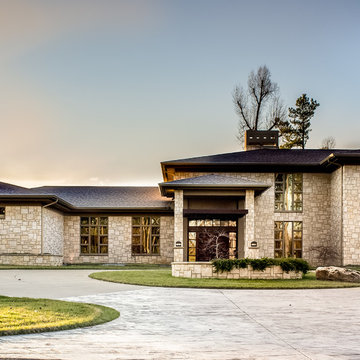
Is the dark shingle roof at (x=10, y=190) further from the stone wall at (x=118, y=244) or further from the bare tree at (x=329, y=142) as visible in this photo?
the bare tree at (x=329, y=142)

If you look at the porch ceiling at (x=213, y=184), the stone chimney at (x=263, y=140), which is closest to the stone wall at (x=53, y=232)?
the porch ceiling at (x=213, y=184)

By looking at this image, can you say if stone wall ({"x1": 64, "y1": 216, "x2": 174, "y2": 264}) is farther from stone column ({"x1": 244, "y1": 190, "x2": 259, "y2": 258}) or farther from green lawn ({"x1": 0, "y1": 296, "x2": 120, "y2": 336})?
green lawn ({"x1": 0, "y1": 296, "x2": 120, "y2": 336})

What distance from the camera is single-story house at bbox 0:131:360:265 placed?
86.5 ft

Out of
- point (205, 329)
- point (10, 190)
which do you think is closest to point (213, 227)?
point (10, 190)

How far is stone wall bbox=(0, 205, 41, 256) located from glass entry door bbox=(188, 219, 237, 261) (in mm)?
8443

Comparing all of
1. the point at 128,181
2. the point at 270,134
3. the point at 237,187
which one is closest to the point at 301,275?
the point at 237,187

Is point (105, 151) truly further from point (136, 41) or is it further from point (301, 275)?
point (301, 275)

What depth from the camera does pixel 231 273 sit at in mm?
18859

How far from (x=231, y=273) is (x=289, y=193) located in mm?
12220

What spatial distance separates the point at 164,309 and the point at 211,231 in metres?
19.0

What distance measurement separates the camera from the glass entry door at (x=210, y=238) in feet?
96.7

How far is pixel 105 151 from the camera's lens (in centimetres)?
3106

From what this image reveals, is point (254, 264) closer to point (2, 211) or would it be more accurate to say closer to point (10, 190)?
point (10, 190)

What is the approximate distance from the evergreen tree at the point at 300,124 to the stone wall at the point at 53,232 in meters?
29.8
